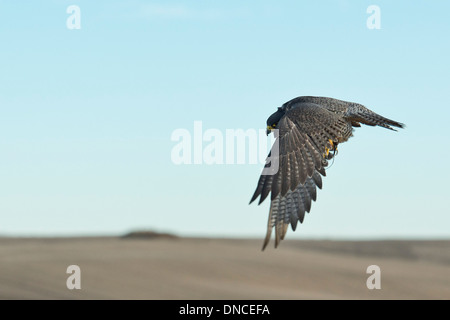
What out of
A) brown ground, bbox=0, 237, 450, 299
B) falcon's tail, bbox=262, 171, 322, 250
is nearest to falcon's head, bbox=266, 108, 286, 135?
falcon's tail, bbox=262, 171, 322, 250

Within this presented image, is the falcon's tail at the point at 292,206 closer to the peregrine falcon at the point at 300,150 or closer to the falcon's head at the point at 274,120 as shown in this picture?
the peregrine falcon at the point at 300,150

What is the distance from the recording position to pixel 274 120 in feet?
26.0

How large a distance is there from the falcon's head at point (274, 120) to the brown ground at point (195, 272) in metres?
9.38

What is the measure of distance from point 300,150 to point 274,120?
916 millimetres

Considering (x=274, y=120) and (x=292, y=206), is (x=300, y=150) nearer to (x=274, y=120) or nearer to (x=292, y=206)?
(x=292, y=206)

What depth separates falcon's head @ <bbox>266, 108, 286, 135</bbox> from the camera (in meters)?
7.89

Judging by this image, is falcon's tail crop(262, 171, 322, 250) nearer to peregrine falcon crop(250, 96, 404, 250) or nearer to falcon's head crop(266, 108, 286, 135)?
peregrine falcon crop(250, 96, 404, 250)

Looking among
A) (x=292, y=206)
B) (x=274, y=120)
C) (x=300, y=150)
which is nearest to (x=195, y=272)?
(x=274, y=120)

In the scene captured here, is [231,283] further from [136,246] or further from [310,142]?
[310,142]
